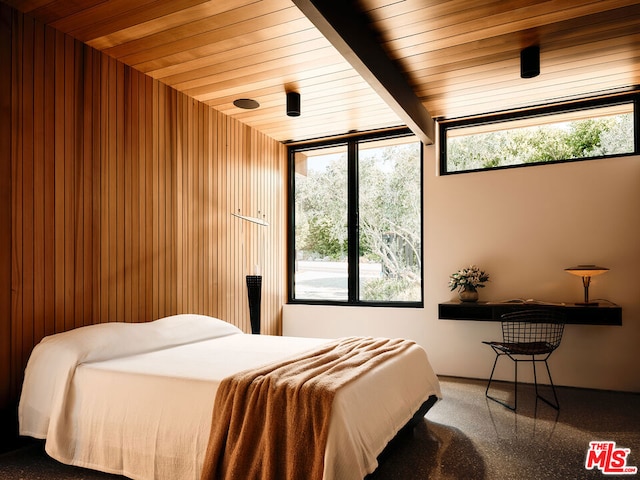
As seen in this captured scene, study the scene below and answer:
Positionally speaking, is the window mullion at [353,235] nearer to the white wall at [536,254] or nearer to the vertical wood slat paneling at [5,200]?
the white wall at [536,254]

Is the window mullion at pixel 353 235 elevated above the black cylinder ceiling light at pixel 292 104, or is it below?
below

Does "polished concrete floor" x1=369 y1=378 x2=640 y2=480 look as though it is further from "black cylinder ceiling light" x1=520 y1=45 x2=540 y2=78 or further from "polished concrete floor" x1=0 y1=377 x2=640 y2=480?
"black cylinder ceiling light" x1=520 y1=45 x2=540 y2=78

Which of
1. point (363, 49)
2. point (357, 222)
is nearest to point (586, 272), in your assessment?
point (357, 222)

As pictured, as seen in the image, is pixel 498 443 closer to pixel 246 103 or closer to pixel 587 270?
pixel 587 270

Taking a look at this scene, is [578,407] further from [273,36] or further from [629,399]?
[273,36]

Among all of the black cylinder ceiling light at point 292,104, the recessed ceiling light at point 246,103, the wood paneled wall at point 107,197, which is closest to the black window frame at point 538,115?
the black cylinder ceiling light at point 292,104

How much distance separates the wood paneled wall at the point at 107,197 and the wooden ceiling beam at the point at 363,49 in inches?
72.8

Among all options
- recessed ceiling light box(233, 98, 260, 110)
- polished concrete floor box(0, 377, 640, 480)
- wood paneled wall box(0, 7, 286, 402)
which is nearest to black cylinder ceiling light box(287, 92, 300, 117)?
recessed ceiling light box(233, 98, 260, 110)

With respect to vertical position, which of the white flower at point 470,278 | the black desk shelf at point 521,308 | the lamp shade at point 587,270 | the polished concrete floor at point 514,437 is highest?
the lamp shade at point 587,270

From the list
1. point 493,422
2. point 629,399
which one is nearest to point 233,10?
point 493,422

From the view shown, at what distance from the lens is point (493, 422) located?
11.2ft

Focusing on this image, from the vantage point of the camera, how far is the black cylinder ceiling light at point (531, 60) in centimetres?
335

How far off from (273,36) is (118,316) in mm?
2322

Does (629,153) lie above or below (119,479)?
above
